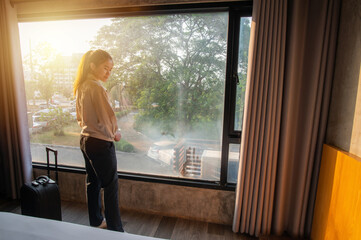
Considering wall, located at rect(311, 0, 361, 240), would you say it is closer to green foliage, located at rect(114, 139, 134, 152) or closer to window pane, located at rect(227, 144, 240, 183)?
window pane, located at rect(227, 144, 240, 183)

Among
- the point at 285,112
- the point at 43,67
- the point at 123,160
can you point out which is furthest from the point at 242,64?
the point at 43,67

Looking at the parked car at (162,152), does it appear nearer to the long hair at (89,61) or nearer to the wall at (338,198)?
the long hair at (89,61)

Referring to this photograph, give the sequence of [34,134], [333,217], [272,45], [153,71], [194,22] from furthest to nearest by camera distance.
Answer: [34,134] → [153,71] → [194,22] → [272,45] → [333,217]

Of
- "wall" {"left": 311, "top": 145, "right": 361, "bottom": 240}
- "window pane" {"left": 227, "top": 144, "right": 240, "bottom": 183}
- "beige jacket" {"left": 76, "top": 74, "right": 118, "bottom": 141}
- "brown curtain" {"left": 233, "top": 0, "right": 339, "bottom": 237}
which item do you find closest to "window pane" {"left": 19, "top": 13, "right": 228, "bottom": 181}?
"window pane" {"left": 227, "top": 144, "right": 240, "bottom": 183}

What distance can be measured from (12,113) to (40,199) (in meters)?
1.10

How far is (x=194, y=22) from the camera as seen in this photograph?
5.80ft

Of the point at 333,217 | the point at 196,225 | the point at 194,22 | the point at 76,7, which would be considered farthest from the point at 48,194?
the point at 333,217

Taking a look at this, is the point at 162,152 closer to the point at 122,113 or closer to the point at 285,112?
the point at 122,113

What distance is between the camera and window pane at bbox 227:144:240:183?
1807mm

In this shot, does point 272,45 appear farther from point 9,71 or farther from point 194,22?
point 9,71

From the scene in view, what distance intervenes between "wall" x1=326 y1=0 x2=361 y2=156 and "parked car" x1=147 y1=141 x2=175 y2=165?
1.30m

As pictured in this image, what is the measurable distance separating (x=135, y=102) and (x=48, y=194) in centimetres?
105

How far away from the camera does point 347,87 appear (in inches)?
51.0

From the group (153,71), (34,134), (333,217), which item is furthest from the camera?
(34,134)
